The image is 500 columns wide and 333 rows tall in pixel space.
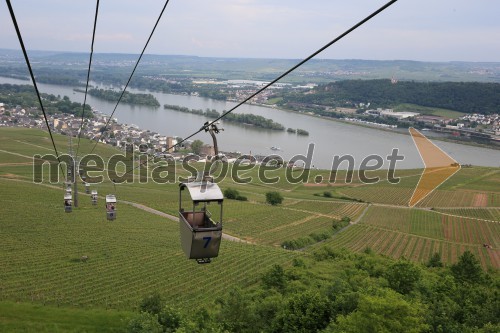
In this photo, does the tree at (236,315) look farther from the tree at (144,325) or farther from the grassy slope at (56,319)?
the grassy slope at (56,319)

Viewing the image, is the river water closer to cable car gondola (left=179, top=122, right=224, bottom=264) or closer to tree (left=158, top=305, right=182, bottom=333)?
tree (left=158, top=305, right=182, bottom=333)

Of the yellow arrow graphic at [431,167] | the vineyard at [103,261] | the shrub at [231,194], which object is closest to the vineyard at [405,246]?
the vineyard at [103,261]

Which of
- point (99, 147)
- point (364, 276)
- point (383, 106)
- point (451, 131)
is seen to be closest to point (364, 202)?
point (364, 276)

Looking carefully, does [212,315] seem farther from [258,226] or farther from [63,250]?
[258,226]

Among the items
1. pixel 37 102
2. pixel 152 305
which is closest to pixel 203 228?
pixel 152 305

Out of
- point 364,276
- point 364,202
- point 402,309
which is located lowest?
point 364,202
